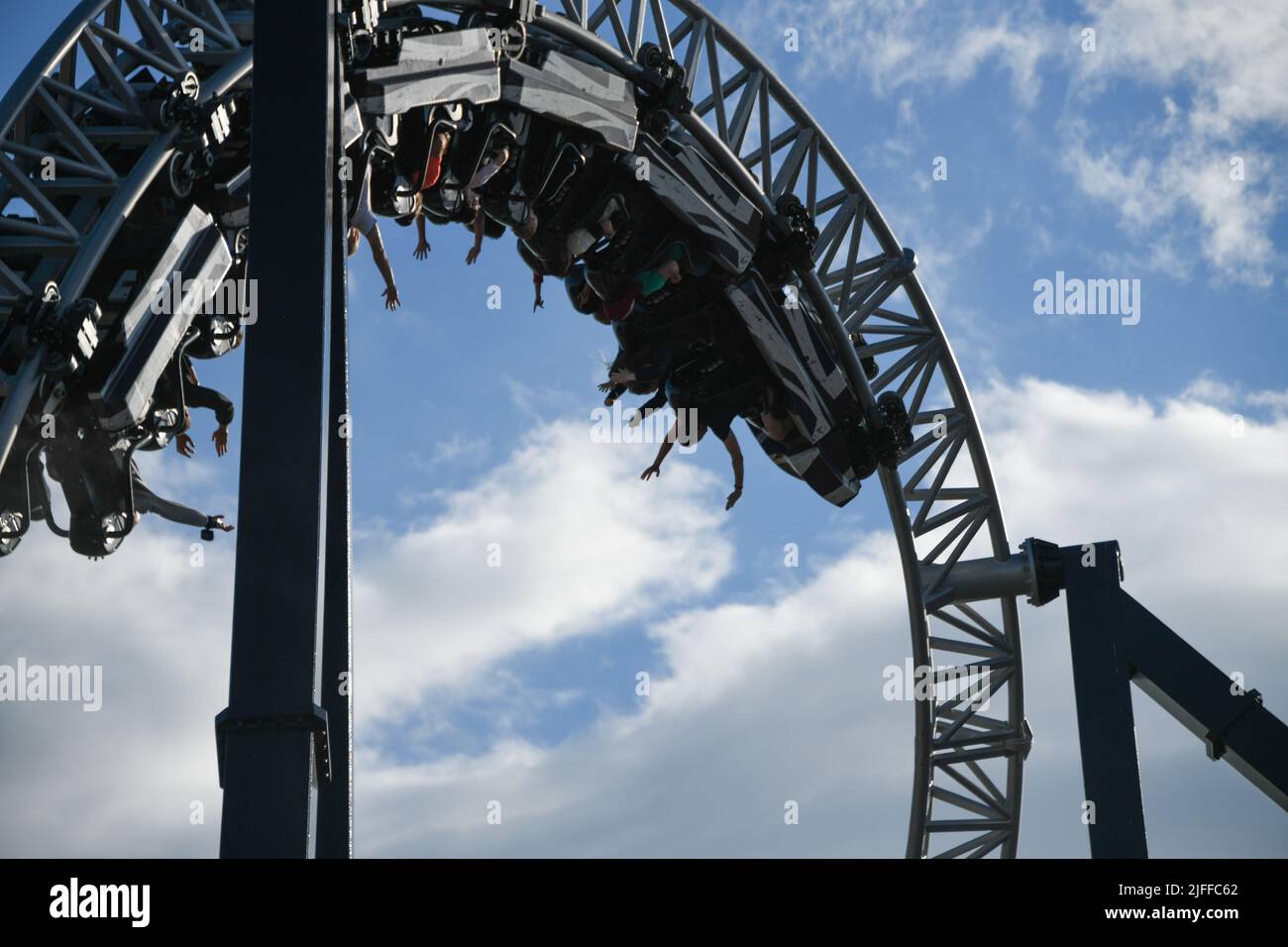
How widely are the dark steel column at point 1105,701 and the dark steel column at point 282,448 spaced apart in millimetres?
4335

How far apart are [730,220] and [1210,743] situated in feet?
23.3

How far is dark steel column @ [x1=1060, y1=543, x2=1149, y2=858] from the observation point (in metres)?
8.23

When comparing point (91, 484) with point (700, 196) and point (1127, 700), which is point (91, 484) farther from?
point (1127, 700)

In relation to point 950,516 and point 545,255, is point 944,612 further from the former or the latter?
point 545,255

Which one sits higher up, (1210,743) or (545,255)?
(545,255)

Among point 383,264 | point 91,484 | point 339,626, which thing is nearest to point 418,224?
point 383,264

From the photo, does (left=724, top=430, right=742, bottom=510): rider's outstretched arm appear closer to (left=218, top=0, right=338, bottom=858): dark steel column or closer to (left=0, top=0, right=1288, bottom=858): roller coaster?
(left=0, top=0, right=1288, bottom=858): roller coaster

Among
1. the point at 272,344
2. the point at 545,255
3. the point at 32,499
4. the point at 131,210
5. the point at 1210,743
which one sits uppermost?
the point at 545,255

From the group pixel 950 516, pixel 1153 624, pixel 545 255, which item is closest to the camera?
pixel 1153 624

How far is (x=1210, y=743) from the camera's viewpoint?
30.2ft

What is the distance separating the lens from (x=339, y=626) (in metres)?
7.50

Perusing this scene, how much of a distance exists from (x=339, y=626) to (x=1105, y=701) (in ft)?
13.9

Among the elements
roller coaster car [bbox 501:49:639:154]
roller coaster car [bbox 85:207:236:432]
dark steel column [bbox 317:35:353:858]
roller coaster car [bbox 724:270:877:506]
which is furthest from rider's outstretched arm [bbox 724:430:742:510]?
dark steel column [bbox 317:35:353:858]
